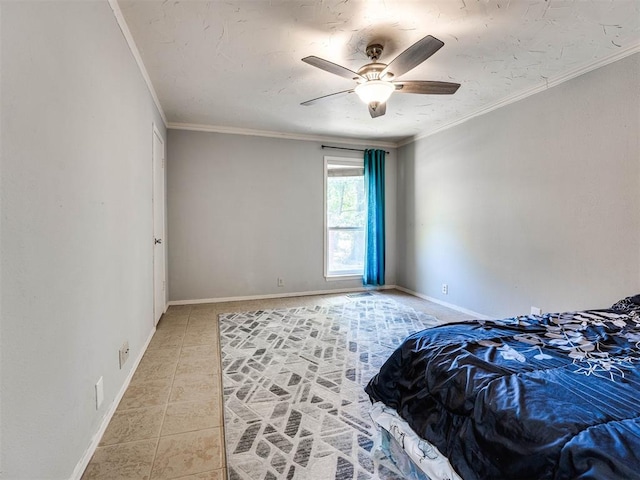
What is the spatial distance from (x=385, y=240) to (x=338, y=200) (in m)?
1.06

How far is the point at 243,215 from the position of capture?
4730 millimetres

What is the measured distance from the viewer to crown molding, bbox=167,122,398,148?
14.5ft

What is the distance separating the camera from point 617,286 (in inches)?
99.2

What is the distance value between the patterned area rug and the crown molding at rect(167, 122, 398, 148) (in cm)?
260

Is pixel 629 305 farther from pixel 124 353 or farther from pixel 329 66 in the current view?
pixel 124 353

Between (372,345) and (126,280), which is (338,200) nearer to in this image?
(372,345)

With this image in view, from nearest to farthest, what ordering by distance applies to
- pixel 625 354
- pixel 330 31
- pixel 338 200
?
pixel 625 354, pixel 330 31, pixel 338 200

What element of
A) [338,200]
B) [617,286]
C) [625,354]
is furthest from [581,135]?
[338,200]

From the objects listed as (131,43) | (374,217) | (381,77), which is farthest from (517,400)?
(374,217)

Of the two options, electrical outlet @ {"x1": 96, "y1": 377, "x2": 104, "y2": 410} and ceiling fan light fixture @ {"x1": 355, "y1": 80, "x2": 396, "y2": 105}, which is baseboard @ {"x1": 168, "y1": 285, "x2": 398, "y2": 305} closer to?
electrical outlet @ {"x1": 96, "y1": 377, "x2": 104, "y2": 410}

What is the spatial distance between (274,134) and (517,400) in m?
4.52

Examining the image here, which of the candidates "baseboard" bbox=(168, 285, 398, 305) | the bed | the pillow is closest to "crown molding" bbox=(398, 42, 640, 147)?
the pillow

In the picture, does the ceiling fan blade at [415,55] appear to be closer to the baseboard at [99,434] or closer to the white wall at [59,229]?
the white wall at [59,229]

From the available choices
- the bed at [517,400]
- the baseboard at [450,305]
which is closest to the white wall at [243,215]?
the baseboard at [450,305]
